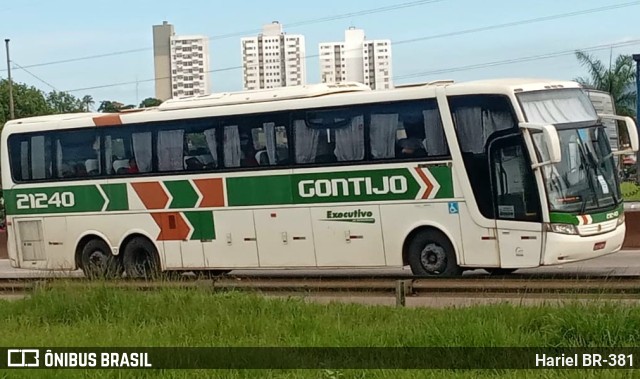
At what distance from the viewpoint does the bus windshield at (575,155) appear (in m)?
15.1

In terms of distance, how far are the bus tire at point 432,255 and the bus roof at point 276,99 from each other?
2.17 m

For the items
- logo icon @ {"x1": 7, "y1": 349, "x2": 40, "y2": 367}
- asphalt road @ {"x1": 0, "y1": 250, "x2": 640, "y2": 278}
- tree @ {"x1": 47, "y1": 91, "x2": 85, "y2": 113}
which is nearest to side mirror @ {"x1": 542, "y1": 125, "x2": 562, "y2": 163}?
asphalt road @ {"x1": 0, "y1": 250, "x2": 640, "y2": 278}

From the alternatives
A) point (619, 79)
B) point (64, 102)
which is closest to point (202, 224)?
point (619, 79)

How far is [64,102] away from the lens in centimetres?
9212

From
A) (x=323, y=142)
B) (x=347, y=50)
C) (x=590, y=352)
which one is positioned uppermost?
(x=347, y=50)

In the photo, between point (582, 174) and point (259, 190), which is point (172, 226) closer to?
point (259, 190)

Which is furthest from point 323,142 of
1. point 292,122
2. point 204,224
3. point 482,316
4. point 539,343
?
point 539,343

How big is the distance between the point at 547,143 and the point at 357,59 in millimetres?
62512

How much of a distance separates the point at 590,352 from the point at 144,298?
5.92 metres

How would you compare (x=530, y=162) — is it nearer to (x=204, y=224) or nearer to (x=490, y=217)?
(x=490, y=217)

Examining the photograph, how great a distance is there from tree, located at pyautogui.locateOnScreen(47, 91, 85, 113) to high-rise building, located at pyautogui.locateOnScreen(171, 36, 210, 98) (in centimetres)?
1136

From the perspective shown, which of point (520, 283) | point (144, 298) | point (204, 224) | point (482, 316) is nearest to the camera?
point (482, 316)

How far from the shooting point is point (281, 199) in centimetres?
1748

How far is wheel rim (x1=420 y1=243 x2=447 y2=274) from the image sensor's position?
16156 mm
